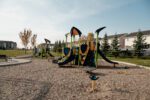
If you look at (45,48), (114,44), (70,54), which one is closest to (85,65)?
(70,54)

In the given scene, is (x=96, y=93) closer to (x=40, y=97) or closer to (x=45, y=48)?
(x=40, y=97)

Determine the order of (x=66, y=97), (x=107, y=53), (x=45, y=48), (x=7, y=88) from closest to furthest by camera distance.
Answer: (x=66, y=97)
(x=7, y=88)
(x=45, y=48)
(x=107, y=53)

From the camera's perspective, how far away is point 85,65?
14609 mm

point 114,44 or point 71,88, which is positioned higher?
point 114,44

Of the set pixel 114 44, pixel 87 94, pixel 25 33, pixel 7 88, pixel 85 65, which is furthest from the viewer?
pixel 25 33

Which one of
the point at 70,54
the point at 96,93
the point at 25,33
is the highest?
the point at 25,33

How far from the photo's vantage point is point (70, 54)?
50.0 feet

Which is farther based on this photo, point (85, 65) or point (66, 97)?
point (85, 65)

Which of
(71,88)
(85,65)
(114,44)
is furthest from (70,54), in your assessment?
(114,44)

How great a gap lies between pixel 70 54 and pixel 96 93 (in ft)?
30.7

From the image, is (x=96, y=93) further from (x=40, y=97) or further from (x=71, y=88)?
(x=40, y=97)

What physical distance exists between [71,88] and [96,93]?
→ 1.15 m

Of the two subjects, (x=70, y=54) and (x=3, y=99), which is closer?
(x=3, y=99)

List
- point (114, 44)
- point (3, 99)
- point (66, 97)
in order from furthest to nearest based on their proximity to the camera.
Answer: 1. point (114, 44)
2. point (66, 97)
3. point (3, 99)
